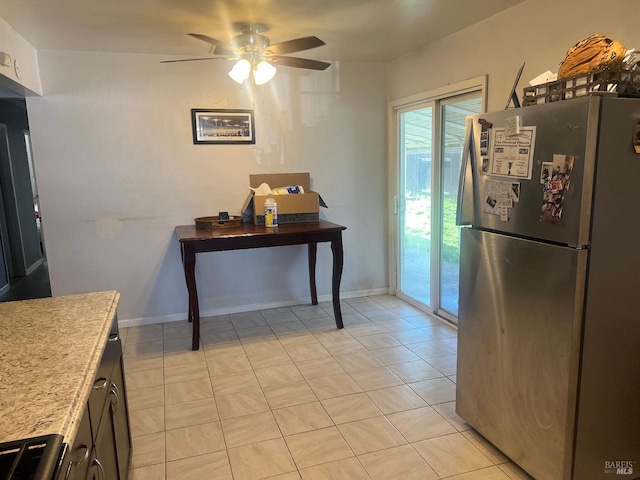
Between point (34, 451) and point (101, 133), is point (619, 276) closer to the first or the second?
point (34, 451)

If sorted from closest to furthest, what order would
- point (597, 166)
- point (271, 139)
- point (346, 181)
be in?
point (597, 166)
point (271, 139)
point (346, 181)

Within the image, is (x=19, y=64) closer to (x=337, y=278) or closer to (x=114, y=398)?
(x=114, y=398)

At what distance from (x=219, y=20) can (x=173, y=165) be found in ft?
4.61

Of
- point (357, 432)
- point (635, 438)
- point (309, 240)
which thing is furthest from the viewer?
point (309, 240)

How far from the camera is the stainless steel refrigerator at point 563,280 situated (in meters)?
1.57

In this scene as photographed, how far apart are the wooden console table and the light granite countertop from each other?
128cm

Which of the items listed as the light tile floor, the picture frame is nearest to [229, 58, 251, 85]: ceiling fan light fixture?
the picture frame

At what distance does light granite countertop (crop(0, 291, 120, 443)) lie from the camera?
3.30 feet

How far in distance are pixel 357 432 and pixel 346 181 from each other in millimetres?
2550

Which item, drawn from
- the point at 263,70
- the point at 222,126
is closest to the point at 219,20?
the point at 263,70

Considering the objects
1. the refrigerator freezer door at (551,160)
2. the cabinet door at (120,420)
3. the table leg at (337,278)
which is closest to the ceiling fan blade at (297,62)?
the refrigerator freezer door at (551,160)

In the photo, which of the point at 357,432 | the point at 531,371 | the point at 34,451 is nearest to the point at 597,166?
the point at 531,371

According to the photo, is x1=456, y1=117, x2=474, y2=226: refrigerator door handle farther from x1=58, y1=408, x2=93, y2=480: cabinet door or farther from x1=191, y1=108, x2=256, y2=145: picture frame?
x1=191, y1=108, x2=256, y2=145: picture frame

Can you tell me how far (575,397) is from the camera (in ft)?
5.53
